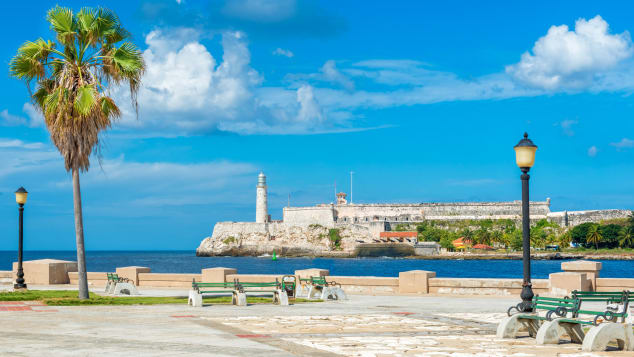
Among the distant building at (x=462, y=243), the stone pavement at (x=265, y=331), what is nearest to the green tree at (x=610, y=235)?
the distant building at (x=462, y=243)

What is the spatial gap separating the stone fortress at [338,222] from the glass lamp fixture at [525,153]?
140464 mm

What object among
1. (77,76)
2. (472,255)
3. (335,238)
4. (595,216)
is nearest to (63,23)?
(77,76)

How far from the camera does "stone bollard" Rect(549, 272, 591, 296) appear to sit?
2170 centimetres

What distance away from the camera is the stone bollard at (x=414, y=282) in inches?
970

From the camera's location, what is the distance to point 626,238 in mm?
143375

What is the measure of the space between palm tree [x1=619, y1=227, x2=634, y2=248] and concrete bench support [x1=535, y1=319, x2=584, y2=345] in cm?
14090

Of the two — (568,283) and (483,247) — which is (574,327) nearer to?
(568,283)

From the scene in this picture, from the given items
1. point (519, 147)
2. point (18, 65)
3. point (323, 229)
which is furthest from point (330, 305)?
point (323, 229)

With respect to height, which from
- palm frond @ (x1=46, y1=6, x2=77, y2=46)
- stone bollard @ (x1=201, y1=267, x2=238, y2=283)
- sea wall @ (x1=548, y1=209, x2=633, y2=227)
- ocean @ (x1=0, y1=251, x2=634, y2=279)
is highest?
palm frond @ (x1=46, y1=6, x2=77, y2=46)

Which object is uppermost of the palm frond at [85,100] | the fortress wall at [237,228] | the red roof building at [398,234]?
the palm frond at [85,100]

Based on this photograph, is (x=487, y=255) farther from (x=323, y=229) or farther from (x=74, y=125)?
(x=74, y=125)

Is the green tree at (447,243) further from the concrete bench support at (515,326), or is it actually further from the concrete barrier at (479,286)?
the concrete bench support at (515,326)

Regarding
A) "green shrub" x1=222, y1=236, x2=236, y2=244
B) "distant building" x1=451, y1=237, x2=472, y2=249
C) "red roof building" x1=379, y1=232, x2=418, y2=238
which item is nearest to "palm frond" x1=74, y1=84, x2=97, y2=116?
"red roof building" x1=379, y1=232, x2=418, y2=238

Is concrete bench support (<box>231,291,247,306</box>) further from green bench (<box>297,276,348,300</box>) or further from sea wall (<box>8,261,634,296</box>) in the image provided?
sea wall (<box>8,261,634,296</box>)
